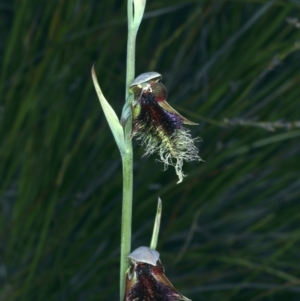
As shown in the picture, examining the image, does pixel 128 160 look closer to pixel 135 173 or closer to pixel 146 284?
pixel 146 284

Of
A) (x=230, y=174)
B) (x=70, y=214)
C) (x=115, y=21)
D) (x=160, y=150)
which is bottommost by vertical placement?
(x=160, y=150)

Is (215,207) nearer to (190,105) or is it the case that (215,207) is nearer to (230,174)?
(230,174)

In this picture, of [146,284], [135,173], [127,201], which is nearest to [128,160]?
[127,201]

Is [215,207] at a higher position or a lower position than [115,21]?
lower

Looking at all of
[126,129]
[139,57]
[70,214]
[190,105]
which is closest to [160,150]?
[126,129]

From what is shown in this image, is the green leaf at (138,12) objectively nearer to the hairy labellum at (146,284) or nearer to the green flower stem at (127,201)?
the green flower stem at (127,201)

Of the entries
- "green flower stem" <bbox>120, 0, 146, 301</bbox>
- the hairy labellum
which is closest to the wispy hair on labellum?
"green flower stem" <bbox>120, 0, 146, 301</bbox>
